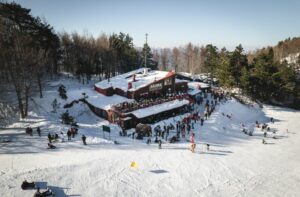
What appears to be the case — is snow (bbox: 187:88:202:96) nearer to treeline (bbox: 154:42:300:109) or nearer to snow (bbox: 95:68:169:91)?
snow (bbox: 95:68:169:91)

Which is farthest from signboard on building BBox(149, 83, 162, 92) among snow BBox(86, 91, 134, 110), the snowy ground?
the snowy ground

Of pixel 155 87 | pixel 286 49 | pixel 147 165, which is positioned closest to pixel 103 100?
pixel 155 87

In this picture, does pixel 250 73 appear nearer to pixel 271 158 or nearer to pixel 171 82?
pixel 171 82

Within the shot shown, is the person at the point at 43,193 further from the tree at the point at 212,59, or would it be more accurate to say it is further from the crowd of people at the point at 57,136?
the tree at the point at 212,59

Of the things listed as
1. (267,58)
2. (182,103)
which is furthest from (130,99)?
(267,58)

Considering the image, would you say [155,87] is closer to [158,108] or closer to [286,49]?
[158,108]

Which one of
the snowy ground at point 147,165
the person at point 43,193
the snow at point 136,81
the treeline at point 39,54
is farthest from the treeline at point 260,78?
the person at point 43,193
